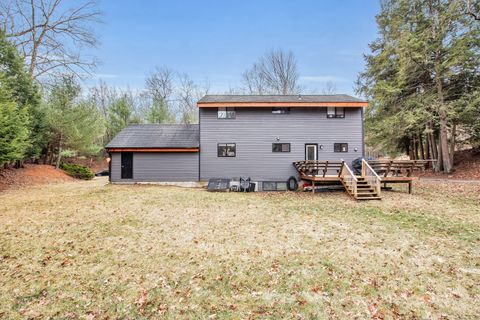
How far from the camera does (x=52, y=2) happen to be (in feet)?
54.4

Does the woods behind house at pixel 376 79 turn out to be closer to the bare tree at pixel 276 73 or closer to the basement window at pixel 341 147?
the basement window at pixel 341 147

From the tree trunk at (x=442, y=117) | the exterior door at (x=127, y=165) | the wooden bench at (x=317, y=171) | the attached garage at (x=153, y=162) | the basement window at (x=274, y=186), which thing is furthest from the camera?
the tree trunk at (x=442, y=117)

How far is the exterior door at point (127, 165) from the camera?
521 inches

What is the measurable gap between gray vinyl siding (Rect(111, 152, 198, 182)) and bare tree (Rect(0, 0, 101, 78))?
32.1 feet

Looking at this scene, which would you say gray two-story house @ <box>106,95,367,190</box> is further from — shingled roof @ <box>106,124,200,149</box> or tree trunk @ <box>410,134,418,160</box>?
tree trunk @ <box>410,134,418,160</box>

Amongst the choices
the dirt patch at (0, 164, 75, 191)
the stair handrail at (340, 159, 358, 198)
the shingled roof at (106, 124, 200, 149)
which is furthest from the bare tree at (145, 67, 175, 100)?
the stair handrail at (340, 159, 358, 198)

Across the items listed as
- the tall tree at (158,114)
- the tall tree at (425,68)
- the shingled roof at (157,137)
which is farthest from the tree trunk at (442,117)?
the tall tree at (158,114)

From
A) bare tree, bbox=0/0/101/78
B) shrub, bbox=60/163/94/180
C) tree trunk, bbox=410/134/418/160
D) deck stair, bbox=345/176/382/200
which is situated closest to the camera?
deck stair, bbox=345/176/382/200

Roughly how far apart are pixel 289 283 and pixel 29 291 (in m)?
4.04

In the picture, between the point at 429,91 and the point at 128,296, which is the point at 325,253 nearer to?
the point at 128,296

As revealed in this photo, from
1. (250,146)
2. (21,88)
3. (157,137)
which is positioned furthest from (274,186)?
(21,88)

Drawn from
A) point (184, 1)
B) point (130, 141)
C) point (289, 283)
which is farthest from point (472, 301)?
point (184, 1)

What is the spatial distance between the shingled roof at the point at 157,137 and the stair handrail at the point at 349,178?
26.0 feet

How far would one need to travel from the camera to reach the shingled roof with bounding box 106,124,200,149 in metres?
13.1
